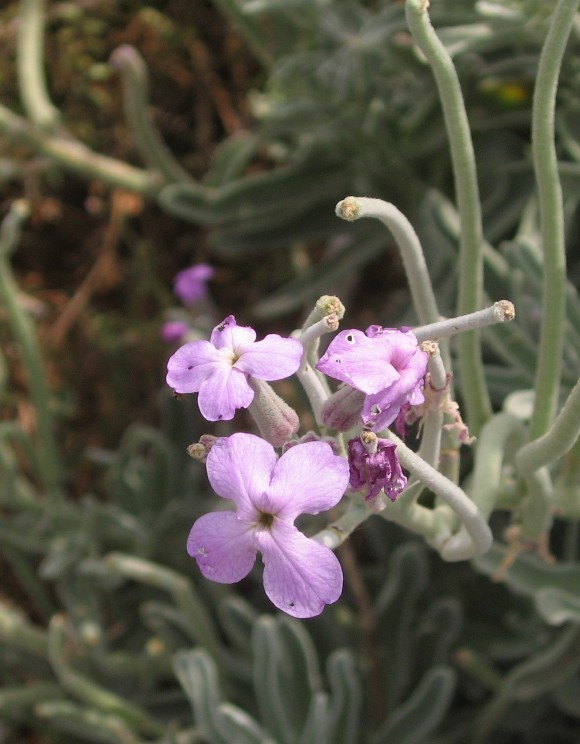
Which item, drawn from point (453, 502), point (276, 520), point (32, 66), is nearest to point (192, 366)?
point (276, 520)

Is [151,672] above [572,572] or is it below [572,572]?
below

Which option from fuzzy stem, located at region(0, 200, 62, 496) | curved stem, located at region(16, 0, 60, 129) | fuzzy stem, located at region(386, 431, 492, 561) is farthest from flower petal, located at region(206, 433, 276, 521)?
curved stem, located at region(16, 0, 60, 129)

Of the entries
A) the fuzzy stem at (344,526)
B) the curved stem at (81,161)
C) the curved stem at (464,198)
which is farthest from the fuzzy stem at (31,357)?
the fuzzy stem at (344,526)

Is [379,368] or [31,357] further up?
[379,368]

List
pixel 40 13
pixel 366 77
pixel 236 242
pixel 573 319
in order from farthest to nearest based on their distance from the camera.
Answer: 1. pixel 40 13
2. pixel 236 242
3. pixel 366 77
4. pixel 573 319

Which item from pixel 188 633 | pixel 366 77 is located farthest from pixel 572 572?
pixel 366 77

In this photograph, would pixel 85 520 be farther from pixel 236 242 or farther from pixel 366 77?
pixel 366 77

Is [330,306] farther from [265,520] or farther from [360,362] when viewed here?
[265,520]

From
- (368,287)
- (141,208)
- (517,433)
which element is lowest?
(368,287)
